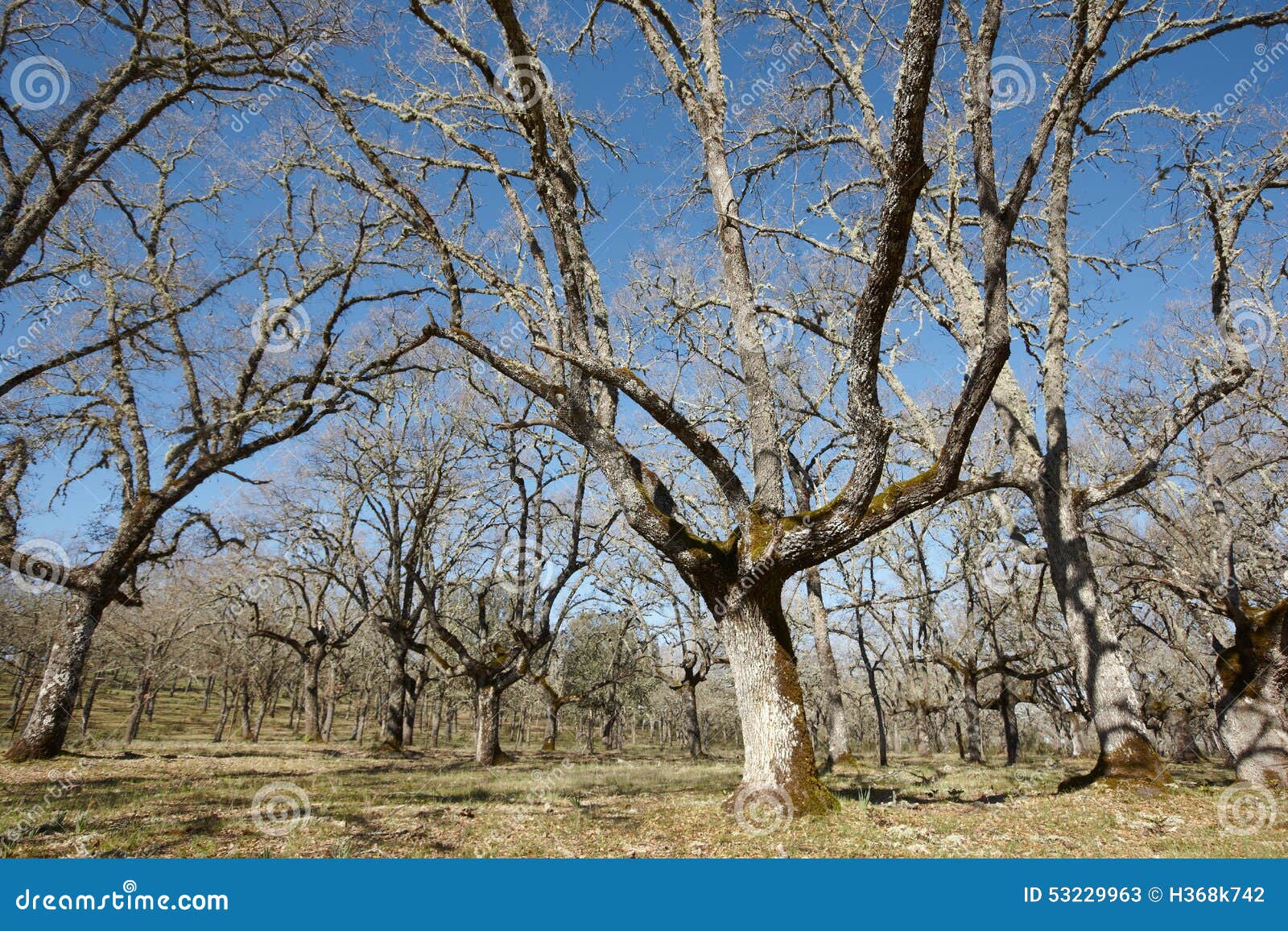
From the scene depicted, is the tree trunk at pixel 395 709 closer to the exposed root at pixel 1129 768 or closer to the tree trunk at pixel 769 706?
the tree trunk at pixel 769 706

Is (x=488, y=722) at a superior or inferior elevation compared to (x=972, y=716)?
superior

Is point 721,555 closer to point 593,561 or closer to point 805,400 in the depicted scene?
point 805,400

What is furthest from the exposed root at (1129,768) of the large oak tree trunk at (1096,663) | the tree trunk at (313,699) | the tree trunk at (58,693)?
the tree trunk at (313,699)

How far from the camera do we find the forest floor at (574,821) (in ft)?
15.7

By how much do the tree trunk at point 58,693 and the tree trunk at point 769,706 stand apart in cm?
1179

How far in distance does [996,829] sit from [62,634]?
47.9 feet

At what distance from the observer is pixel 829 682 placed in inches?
625

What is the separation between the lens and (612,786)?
9945mm

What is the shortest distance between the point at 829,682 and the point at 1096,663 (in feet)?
28.7

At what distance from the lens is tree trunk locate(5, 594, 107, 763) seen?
10.8 metres

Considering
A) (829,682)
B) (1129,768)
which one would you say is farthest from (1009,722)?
(1129,768)

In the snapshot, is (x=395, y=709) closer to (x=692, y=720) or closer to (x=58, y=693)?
(x=58, y=693)

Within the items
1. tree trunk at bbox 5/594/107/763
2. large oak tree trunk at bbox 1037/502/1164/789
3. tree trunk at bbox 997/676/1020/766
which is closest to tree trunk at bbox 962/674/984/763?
tree trunk at bbox 997/676/1020/766

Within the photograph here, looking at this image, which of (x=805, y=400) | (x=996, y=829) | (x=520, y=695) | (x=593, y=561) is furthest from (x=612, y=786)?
(x=520, y=695)
